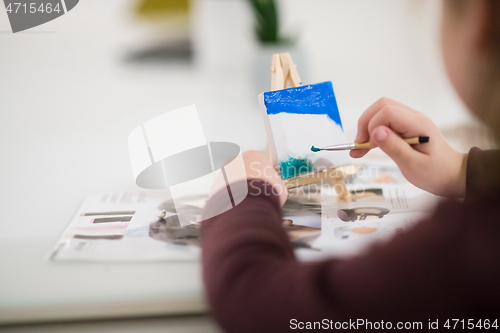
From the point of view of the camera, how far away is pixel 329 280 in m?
0.32

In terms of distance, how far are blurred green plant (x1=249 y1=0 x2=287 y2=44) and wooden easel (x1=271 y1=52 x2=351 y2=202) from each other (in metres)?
0.54

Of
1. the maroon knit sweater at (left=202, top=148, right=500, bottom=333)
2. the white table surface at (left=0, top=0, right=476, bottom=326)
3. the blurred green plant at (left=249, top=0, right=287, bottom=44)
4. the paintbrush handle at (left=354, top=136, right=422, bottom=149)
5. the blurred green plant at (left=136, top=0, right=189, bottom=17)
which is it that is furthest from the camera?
the blurred green plant at (left=136, top=0, right=189, bottom=17)

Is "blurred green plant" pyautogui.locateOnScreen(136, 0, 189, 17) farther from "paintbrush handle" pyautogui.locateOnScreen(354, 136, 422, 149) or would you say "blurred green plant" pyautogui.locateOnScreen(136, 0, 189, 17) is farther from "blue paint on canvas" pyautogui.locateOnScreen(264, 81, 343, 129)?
"paintbrush handle" pyautogui.locateOnScreen(354, 136, 422, 149)

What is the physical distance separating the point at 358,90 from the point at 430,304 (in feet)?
3.77

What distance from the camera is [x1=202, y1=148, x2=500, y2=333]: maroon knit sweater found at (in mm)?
290

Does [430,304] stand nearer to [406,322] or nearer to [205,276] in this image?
[406,322]

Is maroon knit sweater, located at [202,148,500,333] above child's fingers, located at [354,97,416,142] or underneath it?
underneath

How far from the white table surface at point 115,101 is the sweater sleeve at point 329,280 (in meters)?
0.07

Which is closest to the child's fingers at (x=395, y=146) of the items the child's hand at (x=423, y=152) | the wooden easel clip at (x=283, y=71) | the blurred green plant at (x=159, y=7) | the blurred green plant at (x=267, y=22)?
the child's hand at (x=423, y=152)

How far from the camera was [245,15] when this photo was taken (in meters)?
1.51

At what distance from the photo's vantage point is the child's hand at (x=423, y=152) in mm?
542

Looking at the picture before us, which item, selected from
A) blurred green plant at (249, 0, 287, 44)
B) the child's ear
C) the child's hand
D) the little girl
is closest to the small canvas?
the child's hand

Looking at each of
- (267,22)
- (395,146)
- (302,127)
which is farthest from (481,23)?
(267,22)

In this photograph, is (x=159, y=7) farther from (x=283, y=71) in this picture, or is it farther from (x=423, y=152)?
(x=423, y=152)
